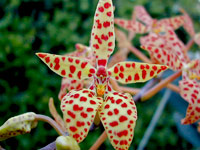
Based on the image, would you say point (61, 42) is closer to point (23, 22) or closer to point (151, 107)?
point (23, 22)

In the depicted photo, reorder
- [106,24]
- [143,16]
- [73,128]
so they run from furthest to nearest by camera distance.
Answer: [143,16] → [106,24] → [73,128]

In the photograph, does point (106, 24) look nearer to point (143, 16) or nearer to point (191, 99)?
point (191, 99)

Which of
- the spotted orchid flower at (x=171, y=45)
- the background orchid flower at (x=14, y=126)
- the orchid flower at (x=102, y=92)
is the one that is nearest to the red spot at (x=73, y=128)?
the orchid flower at (x=102, y=92)

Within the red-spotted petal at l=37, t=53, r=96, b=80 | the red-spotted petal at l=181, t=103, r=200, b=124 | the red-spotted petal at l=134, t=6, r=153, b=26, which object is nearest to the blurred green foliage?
the red-spotted petal at l=134, t=6, r=153, b=26

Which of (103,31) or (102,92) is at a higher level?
(103,31)

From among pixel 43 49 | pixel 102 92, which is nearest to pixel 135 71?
pixel 102 92

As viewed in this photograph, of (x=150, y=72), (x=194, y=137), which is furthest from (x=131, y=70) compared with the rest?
(x=194, y=137)

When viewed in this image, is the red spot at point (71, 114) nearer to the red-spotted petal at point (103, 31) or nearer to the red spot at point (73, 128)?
the red spot at point (73, 128)

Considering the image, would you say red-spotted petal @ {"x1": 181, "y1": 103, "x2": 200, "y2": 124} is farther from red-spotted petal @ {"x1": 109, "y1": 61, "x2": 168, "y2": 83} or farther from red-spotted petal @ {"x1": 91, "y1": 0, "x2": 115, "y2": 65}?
red-spotted petal @ {"x1": 91, "y1": 0, "x2": 115, "y2": 65}
